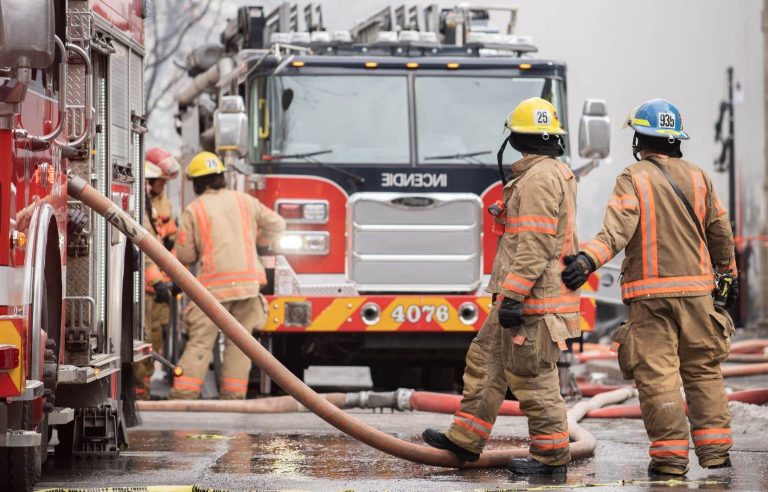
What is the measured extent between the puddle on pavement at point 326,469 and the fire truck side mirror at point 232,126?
2629 mm

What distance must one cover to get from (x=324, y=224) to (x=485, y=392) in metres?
4.12

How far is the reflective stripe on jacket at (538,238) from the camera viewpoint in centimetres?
759

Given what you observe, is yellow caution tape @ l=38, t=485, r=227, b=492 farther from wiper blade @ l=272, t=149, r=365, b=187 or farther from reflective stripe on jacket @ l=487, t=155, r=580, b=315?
wiper blade @ l=272, t=149, r=365, b=187

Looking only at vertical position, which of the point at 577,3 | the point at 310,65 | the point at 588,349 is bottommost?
the point at 588,349

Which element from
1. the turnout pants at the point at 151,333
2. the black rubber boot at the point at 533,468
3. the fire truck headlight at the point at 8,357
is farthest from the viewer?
the turnout pants at the point at 151,333

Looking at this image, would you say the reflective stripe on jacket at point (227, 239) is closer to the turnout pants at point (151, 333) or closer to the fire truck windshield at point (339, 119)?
the fire truck windshield at point (339, 119)

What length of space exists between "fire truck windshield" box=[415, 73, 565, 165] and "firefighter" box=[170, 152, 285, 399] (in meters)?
1.30

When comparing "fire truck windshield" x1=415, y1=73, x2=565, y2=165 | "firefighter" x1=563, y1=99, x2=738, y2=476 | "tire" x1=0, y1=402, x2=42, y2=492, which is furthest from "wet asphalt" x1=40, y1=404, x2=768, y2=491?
"fire truck windshield" x1=415, y1=73, x2=565, y2=165

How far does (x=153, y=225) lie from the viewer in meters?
12.3

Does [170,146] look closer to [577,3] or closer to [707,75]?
[707,75]

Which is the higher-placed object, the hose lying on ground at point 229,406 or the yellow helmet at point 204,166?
the yellow helmet at point 204,166

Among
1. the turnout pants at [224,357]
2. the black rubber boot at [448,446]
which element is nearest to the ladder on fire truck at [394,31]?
the turnout pants at [224,357]

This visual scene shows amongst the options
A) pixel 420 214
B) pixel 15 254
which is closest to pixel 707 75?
pixel 420 214

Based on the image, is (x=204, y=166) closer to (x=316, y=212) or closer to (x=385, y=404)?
(x=316, y=212)
